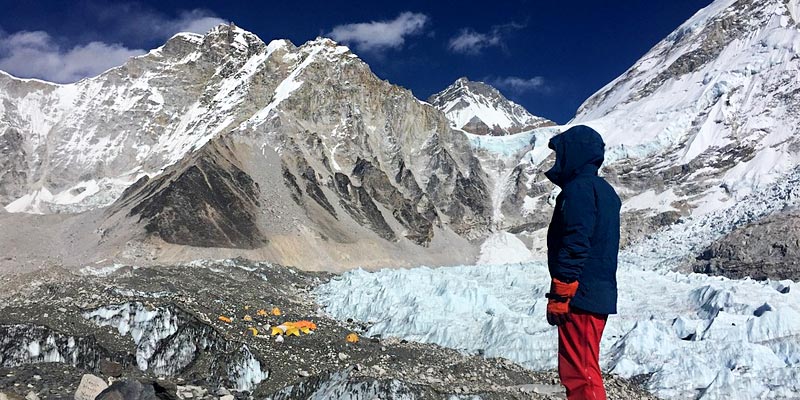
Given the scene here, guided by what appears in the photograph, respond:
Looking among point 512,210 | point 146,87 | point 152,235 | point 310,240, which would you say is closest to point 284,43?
point 146,87

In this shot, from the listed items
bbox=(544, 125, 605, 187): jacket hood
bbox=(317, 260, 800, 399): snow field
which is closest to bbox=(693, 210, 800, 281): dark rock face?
bbox=(317, 260, 800, 399): snow field

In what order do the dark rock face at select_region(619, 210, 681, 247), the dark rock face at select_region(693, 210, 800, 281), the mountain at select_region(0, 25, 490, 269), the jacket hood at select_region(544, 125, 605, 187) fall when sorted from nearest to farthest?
the jacket hood at select_region(544, 125, 605, 187) → the dark rock face at select_region(693, 210, 800, 281) → the mountain at select_region(0, 25, 490, 269) → the dark rock face at select_region(619, 210, 681, 247)

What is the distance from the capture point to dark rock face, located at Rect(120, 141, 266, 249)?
2184 inches

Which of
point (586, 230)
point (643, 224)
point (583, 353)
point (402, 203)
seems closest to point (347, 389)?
point (583, 353)

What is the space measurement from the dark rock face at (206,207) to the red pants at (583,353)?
52.3 meters

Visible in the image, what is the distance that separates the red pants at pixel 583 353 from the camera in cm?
524

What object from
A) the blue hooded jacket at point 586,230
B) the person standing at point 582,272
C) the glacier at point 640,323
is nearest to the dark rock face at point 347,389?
the person standing at point 582,272

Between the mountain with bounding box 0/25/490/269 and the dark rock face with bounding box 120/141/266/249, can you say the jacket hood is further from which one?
the dark rock face with bounding box 120/141/266/249

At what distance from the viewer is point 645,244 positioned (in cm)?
6147

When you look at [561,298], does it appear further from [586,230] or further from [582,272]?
[586,230]

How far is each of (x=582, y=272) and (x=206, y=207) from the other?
58284 millimetres

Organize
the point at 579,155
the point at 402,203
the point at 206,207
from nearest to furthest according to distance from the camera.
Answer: the point at 579,155, the point at 206,207, the point at 402,203

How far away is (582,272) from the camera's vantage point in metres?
5.22

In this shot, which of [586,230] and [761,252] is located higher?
[761,252]
